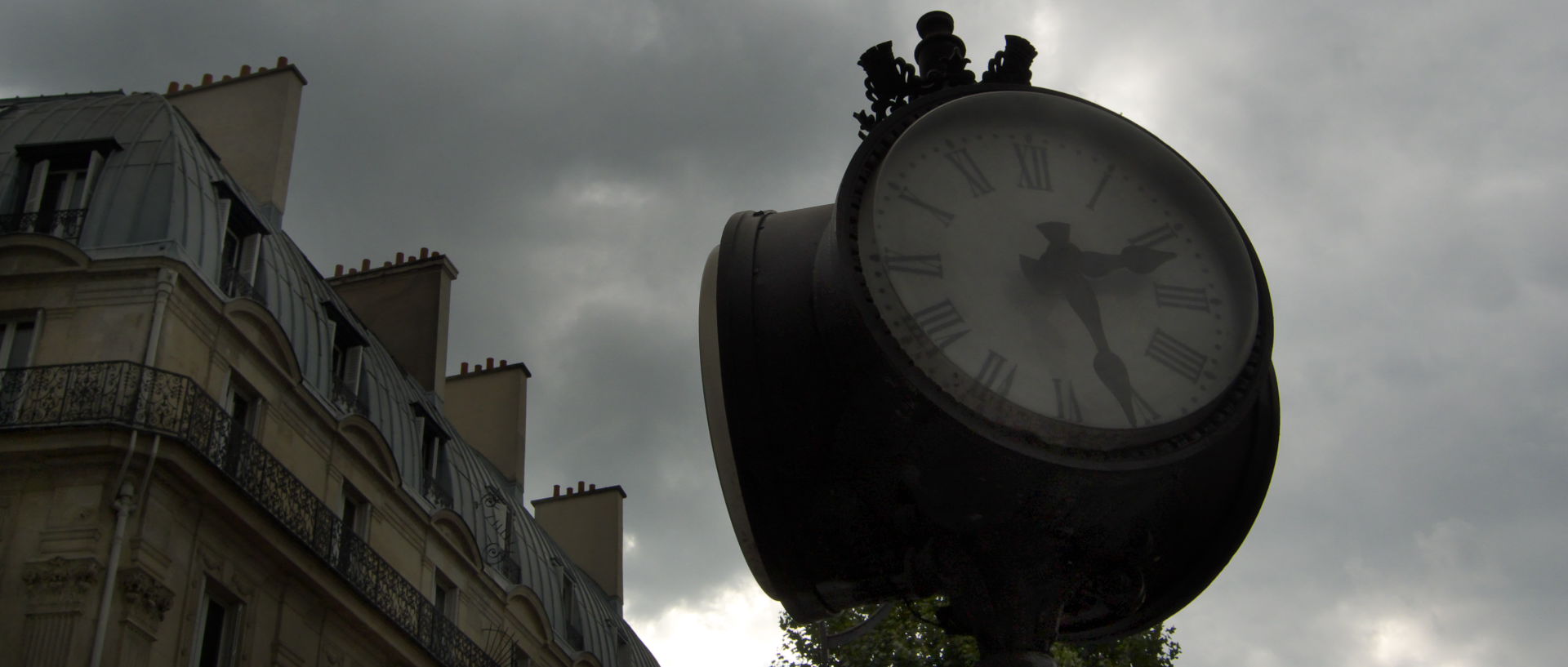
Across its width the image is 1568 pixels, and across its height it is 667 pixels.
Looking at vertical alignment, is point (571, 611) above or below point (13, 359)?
above

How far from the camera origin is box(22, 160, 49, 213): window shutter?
58.8ft

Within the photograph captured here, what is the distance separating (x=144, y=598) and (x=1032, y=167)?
1451 cm

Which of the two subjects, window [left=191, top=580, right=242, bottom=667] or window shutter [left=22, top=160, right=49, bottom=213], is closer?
window [left=191, top=580, right=242, bottom=667]

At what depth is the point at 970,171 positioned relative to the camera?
2820 millimetres

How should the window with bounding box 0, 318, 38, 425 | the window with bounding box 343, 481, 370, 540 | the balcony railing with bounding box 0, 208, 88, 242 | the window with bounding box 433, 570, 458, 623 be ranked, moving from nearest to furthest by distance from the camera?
the window with bounding box 0, 318, 38, 425 → the balcony railing with bounding box 0, 208, 88, 242 → the window with bounding box 343, 481, 370, 540 → the window with bounding box 433, 570, 458, 623

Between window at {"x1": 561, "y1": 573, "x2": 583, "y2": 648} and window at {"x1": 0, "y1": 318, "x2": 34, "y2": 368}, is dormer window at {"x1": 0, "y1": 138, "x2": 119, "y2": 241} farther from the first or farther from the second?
window at {"x1": 561, "y1": 573, "x2": 583, "y2": 648}

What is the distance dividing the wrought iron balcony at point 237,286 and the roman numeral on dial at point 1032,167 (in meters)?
16.4

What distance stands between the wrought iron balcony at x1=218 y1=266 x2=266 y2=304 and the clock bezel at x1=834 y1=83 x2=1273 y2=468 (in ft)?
53.9

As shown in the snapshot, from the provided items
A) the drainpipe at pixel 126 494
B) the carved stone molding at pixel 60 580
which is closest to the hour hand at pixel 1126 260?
the drainpipe at pixel 126 494

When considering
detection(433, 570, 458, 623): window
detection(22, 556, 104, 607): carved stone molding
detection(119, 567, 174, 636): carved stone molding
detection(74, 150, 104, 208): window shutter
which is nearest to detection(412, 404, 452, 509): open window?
detection(433, 570, 458, 623): window

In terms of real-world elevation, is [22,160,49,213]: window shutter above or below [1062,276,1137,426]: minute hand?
above

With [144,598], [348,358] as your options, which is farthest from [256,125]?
[144,598]

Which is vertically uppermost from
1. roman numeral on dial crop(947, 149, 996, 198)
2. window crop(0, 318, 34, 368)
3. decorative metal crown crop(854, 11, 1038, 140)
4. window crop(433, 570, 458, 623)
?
window crop(0, 318, 34, 368)

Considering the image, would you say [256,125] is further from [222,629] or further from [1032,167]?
[1032,167]
